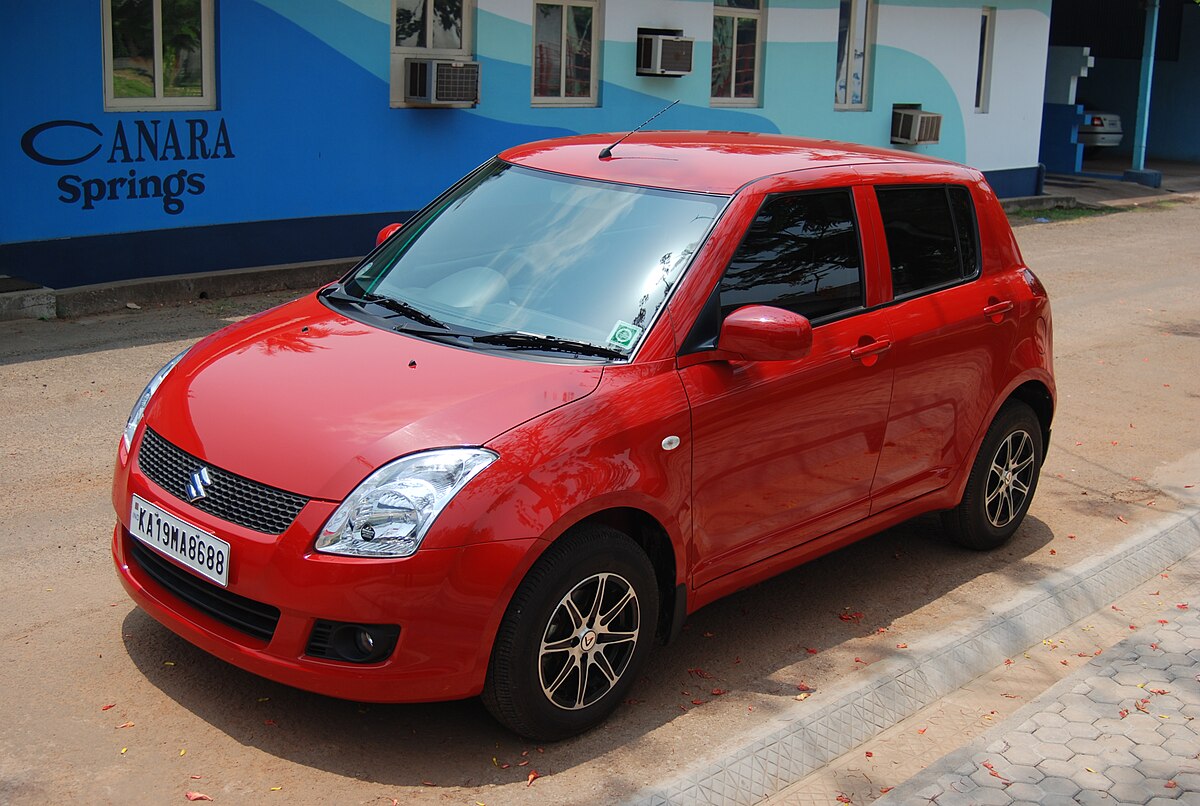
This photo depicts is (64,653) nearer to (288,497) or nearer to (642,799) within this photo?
(288,497)

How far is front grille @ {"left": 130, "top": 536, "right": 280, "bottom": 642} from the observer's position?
A: 409 centimetres

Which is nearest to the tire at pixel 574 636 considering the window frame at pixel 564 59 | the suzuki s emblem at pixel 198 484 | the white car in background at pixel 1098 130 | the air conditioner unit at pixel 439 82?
the suzuki s emblem at pixel 198 484

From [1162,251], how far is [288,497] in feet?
50.1

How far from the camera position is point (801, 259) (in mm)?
5184

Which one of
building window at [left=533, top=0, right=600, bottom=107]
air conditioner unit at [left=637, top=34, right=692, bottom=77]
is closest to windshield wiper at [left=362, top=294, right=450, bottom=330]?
building window at [left=533, top=0, right=600, bottom=107]

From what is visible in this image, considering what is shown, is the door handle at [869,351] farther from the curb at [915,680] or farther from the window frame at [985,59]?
the window frame at [985,59]

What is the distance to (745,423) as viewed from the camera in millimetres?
4793

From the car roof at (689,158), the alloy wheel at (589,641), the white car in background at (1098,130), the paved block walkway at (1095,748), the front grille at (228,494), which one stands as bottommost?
the paved block walkway at (1095,748)

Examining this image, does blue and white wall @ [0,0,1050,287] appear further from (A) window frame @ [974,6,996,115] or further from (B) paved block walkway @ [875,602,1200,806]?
(B) paved block walkway @ [875,602,1200,806]

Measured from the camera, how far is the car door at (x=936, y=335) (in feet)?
18.2

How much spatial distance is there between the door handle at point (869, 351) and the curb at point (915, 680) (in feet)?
3.75

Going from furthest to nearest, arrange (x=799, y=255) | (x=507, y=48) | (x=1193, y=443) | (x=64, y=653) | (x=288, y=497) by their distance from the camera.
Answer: (x=507, y=48)
(x=1193, y=443)
(x=799, y=255)
(x=64, y=653)
(x=288, y=497)

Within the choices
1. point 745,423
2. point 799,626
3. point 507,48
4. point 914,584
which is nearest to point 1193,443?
point 914,584

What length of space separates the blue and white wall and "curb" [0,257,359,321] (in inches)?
12.1
